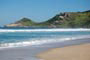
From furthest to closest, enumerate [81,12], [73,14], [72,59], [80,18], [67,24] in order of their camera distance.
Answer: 1. [81,12]
2. [73,14]
3. [80,18]
4. [67,24]
5. [72,59]

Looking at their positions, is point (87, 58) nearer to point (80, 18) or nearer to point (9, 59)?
point (9, 59)

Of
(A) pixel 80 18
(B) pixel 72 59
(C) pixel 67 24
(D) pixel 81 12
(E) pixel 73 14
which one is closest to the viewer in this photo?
(B) pixel 72 59

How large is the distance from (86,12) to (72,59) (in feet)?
455

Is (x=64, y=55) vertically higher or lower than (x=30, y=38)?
higher

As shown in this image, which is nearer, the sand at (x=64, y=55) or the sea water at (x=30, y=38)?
the sand at (x=64, y=55)

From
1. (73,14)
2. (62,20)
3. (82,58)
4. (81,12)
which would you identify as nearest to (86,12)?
(81,12)

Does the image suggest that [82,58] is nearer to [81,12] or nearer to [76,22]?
[76,22]

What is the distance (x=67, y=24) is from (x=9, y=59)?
364 feet

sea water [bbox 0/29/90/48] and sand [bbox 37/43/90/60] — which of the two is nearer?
sand [bbox 37/43/90/60]

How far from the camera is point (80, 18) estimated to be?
419ft

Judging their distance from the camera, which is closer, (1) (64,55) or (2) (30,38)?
(1) (64,55)

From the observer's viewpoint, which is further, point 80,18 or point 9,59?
point 80,18

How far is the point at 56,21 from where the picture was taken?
128 meters

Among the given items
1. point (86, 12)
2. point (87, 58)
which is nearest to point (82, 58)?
point (87, 58)
